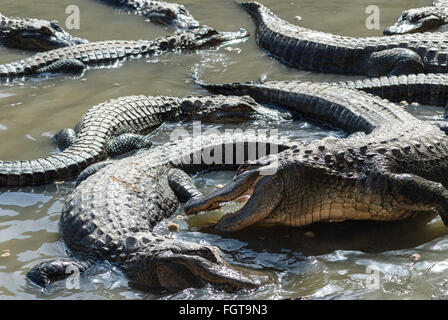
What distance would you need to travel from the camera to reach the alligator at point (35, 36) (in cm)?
1059

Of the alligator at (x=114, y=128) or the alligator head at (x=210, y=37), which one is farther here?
the alligator head at (x=210, y=37)

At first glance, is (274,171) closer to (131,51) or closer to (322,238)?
(322,238)

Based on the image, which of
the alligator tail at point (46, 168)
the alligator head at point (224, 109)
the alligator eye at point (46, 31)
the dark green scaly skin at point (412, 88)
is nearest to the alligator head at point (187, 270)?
the alligator tail at point (46, 168)

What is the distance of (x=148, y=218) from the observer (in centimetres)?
536

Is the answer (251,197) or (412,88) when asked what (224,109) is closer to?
(412,88)

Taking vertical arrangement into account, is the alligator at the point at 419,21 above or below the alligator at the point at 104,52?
above

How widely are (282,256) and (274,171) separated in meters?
0.61

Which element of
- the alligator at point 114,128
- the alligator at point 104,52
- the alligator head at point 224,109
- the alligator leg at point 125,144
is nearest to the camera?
the alligator at point 114,128

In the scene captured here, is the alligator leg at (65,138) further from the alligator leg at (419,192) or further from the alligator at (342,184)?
the alligator leg at (419,192)

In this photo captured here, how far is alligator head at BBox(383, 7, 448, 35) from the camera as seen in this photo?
10.2 m

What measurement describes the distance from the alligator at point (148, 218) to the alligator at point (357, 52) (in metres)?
2.98

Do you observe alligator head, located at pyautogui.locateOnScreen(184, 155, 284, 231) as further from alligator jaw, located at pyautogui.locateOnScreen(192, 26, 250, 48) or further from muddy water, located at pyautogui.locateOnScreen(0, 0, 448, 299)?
alligator jaw, located at pyautogui.locateOnScreen(192, 26, 250, 48)

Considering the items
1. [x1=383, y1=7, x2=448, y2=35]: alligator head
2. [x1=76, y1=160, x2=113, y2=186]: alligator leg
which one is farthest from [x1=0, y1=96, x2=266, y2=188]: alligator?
[x1=383, y1=7, x2=448, y2=35]: alligator head

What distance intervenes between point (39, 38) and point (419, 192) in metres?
7.44
